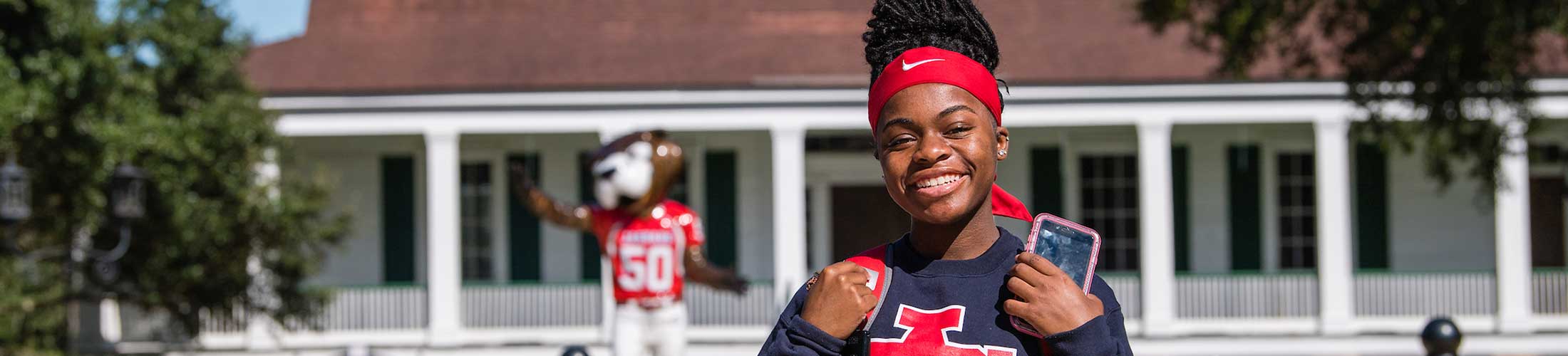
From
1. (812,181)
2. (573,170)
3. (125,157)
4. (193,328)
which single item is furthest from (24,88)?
(812,181)

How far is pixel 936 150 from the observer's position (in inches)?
95.0

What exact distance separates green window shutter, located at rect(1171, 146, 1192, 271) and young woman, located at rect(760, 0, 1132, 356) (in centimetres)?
1735

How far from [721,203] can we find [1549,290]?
10.2 metres

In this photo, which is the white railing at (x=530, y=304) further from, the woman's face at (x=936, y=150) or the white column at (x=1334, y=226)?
the woman's face at (x=936, y=150)

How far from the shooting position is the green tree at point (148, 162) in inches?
496

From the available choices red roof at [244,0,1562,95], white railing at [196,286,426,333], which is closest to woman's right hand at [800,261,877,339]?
red roof at [244,0,1562,95]

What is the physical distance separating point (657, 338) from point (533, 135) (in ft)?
37.1

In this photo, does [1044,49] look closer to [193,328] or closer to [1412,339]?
[1412,339]

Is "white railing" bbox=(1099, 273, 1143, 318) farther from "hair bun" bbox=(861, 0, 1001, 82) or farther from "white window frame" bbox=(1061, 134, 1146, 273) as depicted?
"hair bun" bbox=(861, 0, 1001, 82)

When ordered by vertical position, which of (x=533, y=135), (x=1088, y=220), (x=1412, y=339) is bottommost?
(x=1412, y=339)

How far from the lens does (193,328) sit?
47.8ft

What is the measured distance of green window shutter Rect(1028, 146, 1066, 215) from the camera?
19250 millimetres

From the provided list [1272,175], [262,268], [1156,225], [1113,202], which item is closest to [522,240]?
[262,268]

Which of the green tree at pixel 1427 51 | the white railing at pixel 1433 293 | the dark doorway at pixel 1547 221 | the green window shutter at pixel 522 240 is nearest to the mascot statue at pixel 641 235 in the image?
the green tree at pixel 1427 51
